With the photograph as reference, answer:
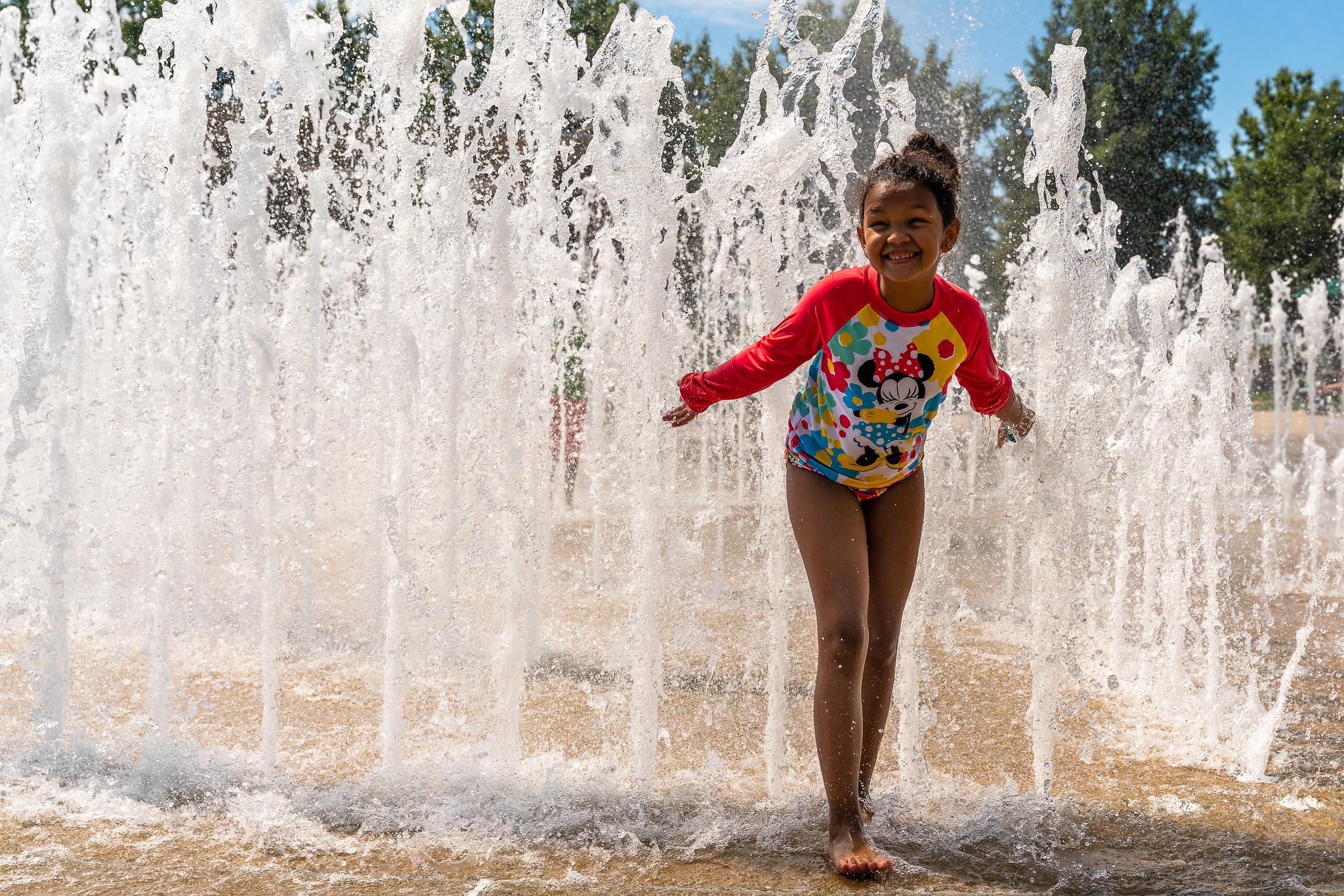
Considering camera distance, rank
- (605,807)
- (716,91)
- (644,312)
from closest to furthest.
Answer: (605,807) < (644,312) < (716,91)

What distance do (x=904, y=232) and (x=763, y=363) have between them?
15.6 inches

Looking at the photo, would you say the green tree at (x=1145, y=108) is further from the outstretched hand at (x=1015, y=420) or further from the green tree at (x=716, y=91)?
the outstretched hand at (x=1015, y=420)

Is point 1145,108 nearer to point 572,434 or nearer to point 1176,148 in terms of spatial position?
point 1176,148

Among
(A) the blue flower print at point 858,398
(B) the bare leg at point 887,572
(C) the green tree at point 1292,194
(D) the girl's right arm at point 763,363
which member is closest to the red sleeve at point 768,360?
(D) the girl's right arm at point 763,363

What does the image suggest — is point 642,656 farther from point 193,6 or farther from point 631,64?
point 193,6

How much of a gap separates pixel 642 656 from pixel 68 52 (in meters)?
2.54

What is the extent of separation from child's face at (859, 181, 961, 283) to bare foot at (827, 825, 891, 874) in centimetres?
115

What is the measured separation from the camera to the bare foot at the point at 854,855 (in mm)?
2170

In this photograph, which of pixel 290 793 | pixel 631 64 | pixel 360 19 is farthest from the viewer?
pixel 360 19

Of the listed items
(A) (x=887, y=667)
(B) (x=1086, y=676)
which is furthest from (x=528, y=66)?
(B) (x=1086, y=676)

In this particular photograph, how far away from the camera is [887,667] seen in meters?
2.41

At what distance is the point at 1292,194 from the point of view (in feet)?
77.8

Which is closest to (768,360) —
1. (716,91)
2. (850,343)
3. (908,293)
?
(850,343)

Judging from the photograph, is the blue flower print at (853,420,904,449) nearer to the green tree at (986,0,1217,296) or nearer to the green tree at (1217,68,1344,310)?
the green tree at (986,0,1217,296)
